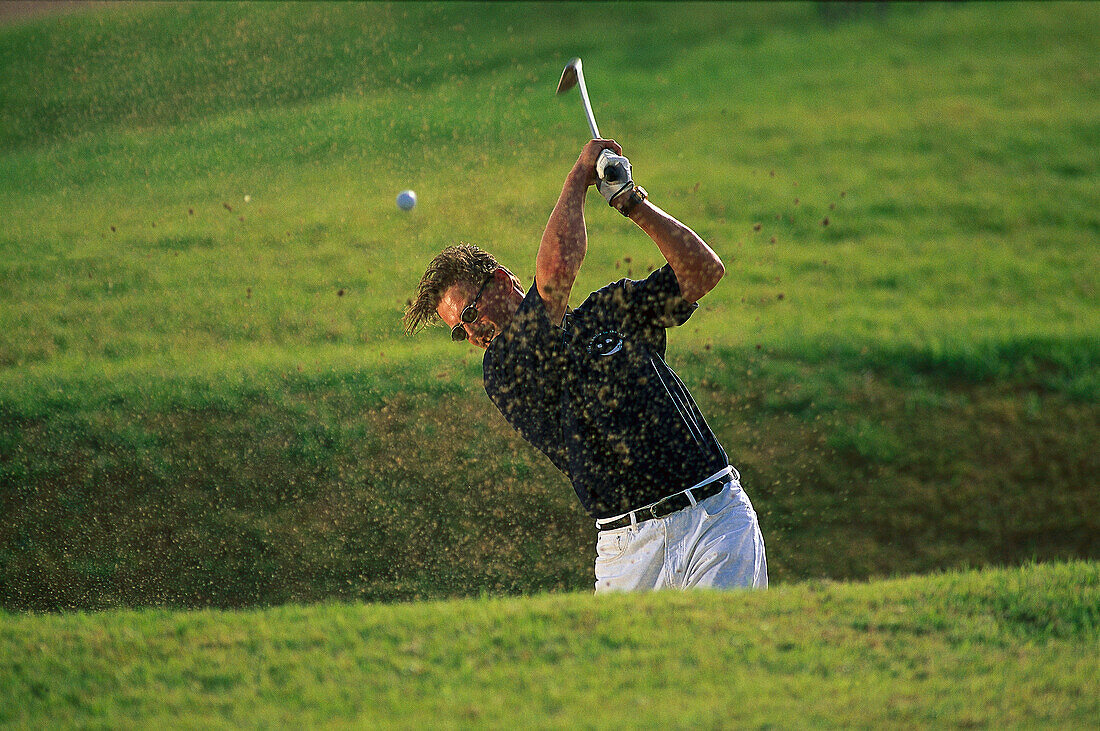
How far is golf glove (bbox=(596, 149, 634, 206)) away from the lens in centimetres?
415

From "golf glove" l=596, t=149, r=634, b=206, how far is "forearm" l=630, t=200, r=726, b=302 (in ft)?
0.32

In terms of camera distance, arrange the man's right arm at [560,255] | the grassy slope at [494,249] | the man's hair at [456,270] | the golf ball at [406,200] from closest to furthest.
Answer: the man's right arm at [560,255] < the man's hair at [456,270] < the grassy slope at [494,249] < the golf ball at [406,200]

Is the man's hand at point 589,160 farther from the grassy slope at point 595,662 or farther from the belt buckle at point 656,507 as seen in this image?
the grassy slope at point 595,662

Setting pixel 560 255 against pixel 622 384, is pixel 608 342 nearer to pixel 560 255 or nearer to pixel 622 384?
pixel 622 384

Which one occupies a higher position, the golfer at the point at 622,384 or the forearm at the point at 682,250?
the forearm at the point at 682,250

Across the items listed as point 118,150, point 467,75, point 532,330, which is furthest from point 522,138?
point 532,330

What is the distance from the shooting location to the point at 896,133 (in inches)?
606

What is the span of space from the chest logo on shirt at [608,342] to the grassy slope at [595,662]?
0.99m

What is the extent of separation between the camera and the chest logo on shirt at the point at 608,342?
4.22m

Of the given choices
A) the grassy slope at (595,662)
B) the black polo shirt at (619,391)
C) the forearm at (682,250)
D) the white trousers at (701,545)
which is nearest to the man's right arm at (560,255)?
the black polo shirt at (619,391)

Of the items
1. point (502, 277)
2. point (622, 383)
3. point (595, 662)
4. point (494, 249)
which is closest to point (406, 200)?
point (494, 249)

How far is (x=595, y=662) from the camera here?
3658mm

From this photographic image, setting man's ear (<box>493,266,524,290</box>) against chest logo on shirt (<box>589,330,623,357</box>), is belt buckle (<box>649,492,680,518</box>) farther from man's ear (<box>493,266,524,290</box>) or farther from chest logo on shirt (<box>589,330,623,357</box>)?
man's ear (<box>493,266,524,290</box>)

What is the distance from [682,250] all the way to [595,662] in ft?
5.24
